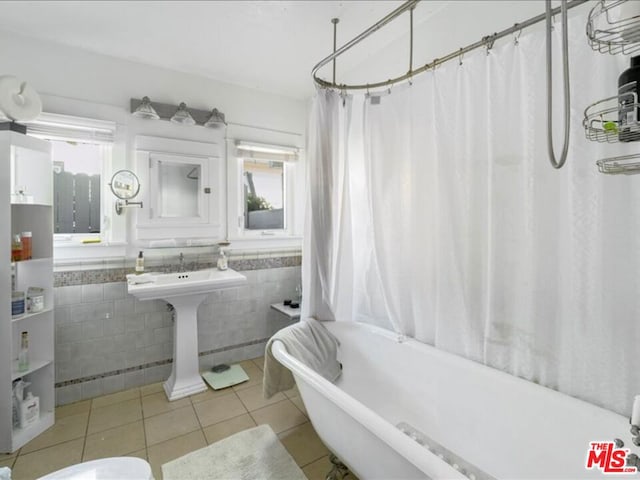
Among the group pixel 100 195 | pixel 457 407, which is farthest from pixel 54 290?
pixel 457 407

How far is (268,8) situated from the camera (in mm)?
1975

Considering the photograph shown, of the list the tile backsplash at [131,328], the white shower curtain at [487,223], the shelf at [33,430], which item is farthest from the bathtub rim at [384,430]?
the shelf at [33,430]

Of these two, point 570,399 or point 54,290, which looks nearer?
point 570,399

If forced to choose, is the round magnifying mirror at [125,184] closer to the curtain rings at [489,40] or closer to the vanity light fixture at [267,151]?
the vanity light fixture at [267,151]

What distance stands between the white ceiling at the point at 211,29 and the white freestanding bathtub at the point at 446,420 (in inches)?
83.5

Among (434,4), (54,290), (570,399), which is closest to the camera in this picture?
(570,399)

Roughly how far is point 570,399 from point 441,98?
158 centimetres

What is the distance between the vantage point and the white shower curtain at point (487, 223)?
123 cm

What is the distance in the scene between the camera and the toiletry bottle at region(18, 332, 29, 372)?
1977 mm

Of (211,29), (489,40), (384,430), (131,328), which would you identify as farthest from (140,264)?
(489,40)

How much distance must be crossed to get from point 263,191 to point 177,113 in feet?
3.41

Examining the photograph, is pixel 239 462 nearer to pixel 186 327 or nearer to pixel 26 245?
pixel 186 327

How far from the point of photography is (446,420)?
64.8 inches

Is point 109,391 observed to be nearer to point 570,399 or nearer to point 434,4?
point 570,399
